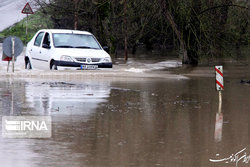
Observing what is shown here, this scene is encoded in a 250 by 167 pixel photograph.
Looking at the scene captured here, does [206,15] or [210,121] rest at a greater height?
[206,15]

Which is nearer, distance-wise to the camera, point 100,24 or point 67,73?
point 67,73

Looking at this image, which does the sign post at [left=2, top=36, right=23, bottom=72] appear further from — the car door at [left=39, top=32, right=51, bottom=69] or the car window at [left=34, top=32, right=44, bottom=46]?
the car window at [left=34, top=32, right=44, bottom=46]

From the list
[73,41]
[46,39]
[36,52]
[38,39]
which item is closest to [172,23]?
[73,41]

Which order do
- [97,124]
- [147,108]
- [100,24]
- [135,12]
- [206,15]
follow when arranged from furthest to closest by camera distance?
[100,24] < [135,12] < [206,15] < [147,108] < [97,124]

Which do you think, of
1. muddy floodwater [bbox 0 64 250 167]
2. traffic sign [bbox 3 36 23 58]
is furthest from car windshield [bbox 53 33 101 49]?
muddy floodwater [bbox 0 64 250 167]

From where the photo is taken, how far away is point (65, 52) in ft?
62.4

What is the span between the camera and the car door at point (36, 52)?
2014 cm

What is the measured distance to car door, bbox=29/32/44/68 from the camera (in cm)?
2014

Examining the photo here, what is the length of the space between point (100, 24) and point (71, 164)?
25402mm

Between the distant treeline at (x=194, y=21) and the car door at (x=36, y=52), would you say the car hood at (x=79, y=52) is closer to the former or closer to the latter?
the car door at (x=36, y=52)

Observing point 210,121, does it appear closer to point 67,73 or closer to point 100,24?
point 67,73

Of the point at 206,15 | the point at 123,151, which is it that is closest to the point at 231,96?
the point at 123,151

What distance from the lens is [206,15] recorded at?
1027 inches

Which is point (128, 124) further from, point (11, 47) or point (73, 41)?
point (73, 41)
